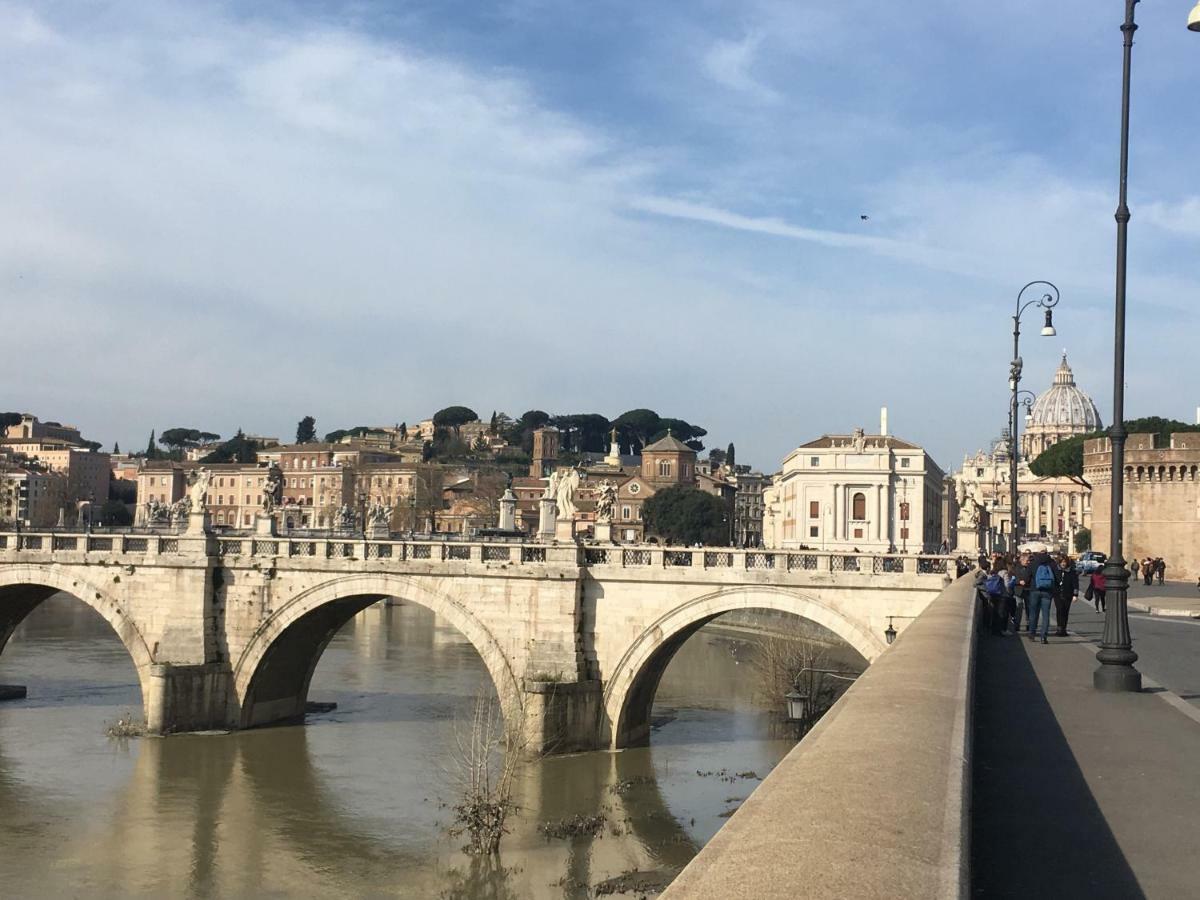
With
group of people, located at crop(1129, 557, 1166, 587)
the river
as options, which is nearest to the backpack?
the river

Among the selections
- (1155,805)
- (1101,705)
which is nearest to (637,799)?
(1101,705)

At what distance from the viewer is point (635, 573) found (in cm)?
2536

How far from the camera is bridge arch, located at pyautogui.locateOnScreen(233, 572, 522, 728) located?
2612cm

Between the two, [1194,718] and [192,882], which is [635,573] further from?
[1194,718]

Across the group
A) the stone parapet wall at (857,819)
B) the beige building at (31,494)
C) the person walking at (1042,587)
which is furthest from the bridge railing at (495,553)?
the beige building at (31,494)

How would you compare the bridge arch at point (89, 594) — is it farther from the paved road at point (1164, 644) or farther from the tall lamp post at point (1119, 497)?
the tall lamp post at point (1119, 497)

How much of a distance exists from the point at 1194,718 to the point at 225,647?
76.3ft

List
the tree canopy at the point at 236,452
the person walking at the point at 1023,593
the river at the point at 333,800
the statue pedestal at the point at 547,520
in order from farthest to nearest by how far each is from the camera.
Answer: the tree canopy at the point at 236,452 < the statue pedestal at the point at 547,520 < the river at the point at 333,800 < the person walking at the point at 1023,593

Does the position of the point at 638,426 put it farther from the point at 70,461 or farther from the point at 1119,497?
the point at 1119,497

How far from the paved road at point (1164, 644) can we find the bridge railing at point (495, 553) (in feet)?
12.4

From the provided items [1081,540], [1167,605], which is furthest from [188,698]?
[1081,540]

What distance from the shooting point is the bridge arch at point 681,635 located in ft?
79.2

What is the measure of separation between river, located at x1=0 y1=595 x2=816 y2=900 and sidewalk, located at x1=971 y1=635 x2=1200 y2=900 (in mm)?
10291

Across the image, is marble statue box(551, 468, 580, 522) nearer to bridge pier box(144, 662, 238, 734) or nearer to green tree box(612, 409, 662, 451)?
bridge pier box(144, 662, 238, 734)
